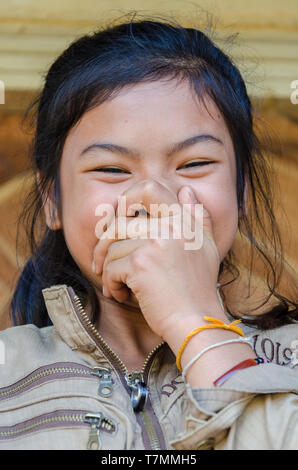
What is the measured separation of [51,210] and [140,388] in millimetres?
499

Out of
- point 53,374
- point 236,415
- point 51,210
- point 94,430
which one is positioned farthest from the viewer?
point 51,210

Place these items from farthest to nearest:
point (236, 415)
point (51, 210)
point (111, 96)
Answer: point (51, 210) → point (111, 96) → point (236, 415)

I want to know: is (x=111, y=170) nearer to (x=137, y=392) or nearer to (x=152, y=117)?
(x=152, y=117)

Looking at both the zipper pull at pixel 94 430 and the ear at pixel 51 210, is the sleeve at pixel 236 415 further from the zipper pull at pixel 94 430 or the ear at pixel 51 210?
the ear at pixel 51 210

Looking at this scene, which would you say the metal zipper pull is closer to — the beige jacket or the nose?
the beige jacket

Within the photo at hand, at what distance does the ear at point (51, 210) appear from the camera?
154cm

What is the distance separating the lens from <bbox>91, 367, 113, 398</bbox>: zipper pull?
1208mm

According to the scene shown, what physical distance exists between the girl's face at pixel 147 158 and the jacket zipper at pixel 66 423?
0.29 meters

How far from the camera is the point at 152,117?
1332 millimetres

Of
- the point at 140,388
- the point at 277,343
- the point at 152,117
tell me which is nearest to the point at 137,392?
the point at 140,388

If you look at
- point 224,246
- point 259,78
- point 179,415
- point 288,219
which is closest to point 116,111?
point 224,246

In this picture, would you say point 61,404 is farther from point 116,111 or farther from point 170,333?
point 116,111

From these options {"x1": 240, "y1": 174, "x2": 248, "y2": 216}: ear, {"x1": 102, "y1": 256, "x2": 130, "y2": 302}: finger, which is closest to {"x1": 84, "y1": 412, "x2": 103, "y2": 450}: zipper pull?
{"x1": 102, "y1": 256, "x2": 130, "y2": 302}: finger

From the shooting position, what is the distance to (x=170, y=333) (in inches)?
45.1
